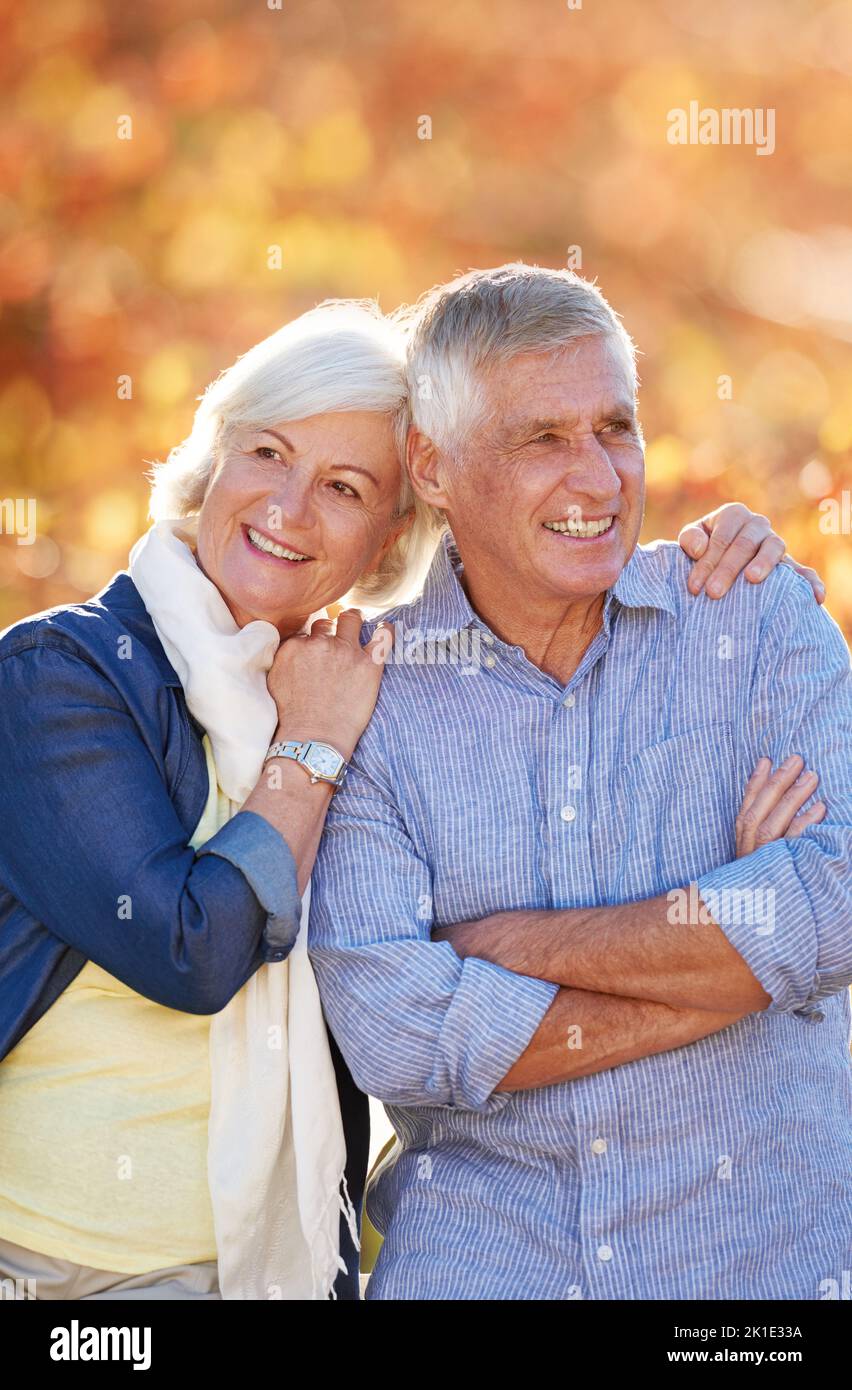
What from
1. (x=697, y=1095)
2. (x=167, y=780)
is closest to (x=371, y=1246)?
(x=697, y=1095)

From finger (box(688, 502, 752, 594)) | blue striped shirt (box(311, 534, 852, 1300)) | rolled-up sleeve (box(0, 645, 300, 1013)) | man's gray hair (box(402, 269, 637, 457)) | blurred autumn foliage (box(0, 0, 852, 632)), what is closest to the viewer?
rolled-up sleeve (box(0, 645, 300, 1013))

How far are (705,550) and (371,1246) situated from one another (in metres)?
1.53

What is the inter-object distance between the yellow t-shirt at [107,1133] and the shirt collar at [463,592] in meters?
0.78

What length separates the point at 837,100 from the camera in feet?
12.5

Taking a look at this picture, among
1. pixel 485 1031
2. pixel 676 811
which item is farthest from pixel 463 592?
Answer: pixel 485 1031

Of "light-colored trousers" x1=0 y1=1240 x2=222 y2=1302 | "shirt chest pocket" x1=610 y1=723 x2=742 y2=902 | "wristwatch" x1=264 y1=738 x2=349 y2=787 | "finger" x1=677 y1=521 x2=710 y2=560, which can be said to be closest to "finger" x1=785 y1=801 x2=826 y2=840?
"shirt chest pocket" x1=610 y1=723 x2=742 y2=902

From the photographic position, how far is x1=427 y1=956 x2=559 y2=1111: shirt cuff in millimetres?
2105

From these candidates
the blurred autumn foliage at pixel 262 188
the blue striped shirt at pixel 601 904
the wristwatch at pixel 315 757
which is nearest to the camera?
the blue striped shirt at pixel 601 904

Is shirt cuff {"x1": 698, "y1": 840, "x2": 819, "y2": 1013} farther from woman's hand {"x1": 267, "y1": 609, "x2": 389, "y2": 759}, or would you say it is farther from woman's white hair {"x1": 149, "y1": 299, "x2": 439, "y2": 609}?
woman's white hair {"x1": 149, "y1": 299, "x2": 439, "y2": 609}

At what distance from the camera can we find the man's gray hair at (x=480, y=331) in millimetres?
2359

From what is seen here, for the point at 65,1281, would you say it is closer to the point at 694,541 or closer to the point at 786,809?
the point at 786,809

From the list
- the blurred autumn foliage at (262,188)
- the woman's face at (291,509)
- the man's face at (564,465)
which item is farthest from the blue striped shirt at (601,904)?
the blurred autumn foliage at (262,188)

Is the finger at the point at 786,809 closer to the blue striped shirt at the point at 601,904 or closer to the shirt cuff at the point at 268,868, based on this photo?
the blue striped shirt at the point at 601,904

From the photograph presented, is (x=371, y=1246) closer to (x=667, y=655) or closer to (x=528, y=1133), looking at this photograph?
(x=528, y=1133)
